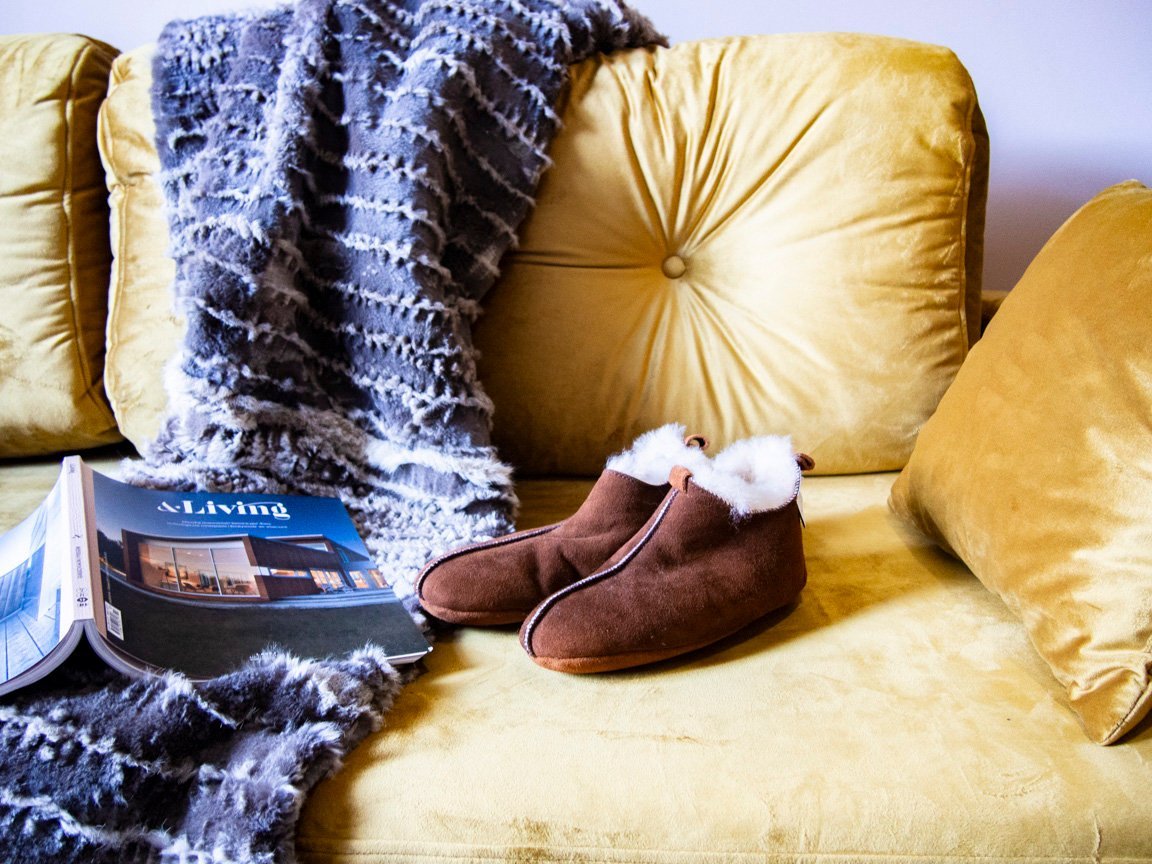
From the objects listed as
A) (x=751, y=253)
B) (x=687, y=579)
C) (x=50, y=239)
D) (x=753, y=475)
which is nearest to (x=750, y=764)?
(x=687, y=579)

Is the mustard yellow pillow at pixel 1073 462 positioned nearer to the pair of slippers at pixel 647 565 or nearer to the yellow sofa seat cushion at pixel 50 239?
the pair of slippers at pixel 647 565

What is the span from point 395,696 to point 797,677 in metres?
0.32

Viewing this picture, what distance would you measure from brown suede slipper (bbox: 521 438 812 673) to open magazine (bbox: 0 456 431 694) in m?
0.13

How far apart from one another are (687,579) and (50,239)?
0.88 metres

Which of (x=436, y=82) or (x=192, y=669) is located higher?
(x=436, y=82)

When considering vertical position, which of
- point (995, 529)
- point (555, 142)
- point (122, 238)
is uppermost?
point (555, 142)

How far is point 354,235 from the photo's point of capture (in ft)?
2.91

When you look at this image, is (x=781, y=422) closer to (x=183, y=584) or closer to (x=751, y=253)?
(x=751, y=253)

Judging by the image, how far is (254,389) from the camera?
34.9 inches

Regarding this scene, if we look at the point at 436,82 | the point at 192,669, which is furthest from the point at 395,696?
the point at 436,82

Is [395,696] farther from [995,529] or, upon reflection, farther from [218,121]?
[218,121]

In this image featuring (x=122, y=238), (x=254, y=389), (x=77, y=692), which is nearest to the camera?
(x=77, y=692)

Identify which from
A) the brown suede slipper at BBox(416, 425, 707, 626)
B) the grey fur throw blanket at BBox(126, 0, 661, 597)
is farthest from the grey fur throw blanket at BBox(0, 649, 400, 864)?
the grey fur throw blanket at BBox(126, 0, 661, 597)

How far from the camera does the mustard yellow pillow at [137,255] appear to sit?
1.00m
